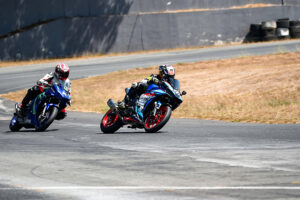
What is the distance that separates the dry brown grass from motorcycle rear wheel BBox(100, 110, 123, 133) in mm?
4473

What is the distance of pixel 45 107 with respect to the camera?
15.4 metres

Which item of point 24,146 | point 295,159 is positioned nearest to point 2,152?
point 24,146

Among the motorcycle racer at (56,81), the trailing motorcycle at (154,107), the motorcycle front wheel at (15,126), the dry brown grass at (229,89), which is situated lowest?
the dry brown grass at (229,89)

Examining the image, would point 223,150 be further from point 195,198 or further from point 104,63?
point 104,63

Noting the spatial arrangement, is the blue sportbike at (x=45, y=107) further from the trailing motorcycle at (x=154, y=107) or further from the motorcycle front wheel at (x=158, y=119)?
the motorcycle front wheel at (x=158, y=119)

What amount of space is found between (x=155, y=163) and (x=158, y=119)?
4.34 metres

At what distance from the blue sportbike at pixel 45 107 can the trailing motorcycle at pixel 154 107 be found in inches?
47.5

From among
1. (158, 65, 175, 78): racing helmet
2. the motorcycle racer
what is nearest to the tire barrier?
the motorcycle racer

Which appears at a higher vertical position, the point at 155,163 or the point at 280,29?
the point at 280,29

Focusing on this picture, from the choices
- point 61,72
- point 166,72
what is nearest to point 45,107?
point 61,72

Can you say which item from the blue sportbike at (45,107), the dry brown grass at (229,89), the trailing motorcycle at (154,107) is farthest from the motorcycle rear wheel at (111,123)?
the dry brown grass at (229,89)

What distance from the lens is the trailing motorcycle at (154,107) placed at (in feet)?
46.5

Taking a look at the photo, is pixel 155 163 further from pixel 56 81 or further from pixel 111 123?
pixel 56 81

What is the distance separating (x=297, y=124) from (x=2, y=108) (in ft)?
36.0
